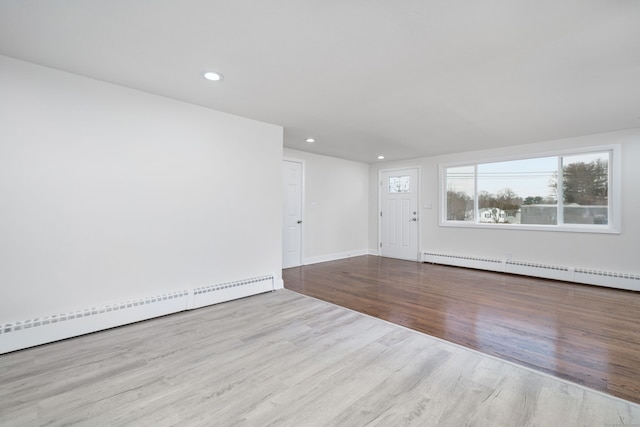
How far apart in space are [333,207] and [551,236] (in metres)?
3.95

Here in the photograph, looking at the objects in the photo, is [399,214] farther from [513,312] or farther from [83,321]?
[83,321]

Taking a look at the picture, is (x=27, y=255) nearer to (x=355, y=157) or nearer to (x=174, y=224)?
(x=174, y=224)

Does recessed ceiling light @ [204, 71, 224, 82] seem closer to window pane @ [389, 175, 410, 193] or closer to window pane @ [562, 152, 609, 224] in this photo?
window pane @ [389, 175, 410, 193]

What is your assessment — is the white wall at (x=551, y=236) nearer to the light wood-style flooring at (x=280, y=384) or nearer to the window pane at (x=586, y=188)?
the window pane at (x=586, y=188)

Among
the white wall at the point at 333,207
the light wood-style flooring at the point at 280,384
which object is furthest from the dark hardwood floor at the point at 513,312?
the white wall at the point at 333,207

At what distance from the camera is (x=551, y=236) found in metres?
4.71

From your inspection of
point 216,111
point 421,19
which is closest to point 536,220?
point 421,19

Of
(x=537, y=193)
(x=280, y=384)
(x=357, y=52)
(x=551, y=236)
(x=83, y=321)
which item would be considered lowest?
(x=280, y=384)

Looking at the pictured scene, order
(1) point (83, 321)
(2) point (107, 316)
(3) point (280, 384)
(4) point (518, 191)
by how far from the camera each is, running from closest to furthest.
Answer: (3) point (280, 384), (1) point (83, 321), (2) point (107, 316), (4) point (518, 191)

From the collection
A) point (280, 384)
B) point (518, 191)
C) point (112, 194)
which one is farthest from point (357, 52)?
point (518, 191)

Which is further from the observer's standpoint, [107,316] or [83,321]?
[107,316]

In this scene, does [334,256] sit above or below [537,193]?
below

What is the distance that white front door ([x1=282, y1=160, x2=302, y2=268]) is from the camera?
5414 millimetres

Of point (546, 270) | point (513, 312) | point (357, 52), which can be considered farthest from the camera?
point (546, 270)
